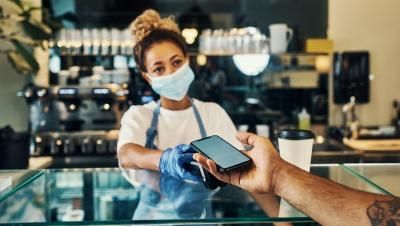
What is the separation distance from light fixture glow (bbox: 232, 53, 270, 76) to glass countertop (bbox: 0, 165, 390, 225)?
6.08 ft

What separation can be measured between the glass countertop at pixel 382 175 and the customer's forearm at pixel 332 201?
1.02 feet

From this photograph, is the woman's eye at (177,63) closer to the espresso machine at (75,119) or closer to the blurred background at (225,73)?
the blurred background at (225,73)

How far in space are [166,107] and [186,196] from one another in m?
0.78

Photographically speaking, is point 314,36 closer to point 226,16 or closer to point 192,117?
point 226,16

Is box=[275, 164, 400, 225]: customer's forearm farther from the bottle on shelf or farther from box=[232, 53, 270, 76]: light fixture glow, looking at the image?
the bottle on shelf

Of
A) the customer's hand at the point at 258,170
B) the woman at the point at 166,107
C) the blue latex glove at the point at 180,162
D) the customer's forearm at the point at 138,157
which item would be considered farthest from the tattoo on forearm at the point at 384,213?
the woman at the point at 166,107

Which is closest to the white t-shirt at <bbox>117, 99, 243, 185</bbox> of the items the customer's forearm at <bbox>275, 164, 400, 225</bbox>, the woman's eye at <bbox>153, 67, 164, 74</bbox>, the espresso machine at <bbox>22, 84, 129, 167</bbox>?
the woman's eye at <bbox>153, 67, 164, 74</bbox>

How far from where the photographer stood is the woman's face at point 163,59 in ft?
6.62

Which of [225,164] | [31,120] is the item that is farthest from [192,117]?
[31,120]

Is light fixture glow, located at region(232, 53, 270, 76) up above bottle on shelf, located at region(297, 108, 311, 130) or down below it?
above

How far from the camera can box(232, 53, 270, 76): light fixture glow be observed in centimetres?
344

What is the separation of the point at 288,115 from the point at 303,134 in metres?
2.40

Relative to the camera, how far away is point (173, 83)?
207 cm

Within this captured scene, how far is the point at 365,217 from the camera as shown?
0.93 meters
